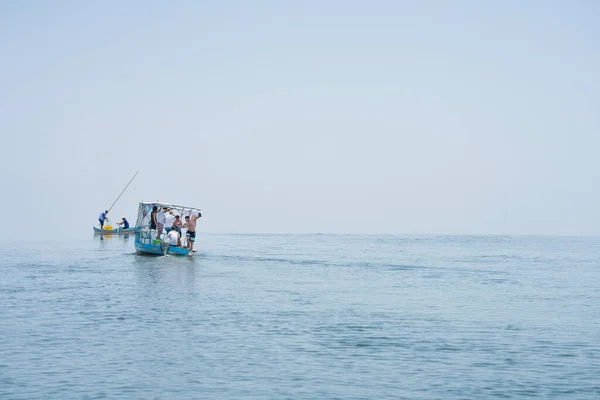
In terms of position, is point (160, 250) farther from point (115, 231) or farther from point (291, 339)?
point (115, 231)

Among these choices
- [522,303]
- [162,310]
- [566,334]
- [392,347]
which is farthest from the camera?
[522,303]

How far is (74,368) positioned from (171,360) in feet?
6.79

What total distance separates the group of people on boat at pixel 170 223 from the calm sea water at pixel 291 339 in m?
10.9

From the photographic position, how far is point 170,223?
45.1m

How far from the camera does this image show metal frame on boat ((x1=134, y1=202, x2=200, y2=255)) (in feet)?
151

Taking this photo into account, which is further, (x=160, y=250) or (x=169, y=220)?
(x=160, y=250)

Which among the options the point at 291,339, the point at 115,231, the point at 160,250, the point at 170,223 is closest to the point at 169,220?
the point at 170,223

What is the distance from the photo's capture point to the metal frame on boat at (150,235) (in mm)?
45981

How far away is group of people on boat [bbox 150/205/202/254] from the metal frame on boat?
0.29m

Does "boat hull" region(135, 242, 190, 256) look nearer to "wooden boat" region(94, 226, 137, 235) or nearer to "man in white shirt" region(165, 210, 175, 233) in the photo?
"man in white shirt" region(165, 210, 175, 233)

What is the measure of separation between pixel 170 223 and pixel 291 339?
28.5 m

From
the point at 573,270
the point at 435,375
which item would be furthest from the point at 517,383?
the point at 573,270

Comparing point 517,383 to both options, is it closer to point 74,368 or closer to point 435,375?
point 435,375

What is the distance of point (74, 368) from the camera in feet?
47.4
